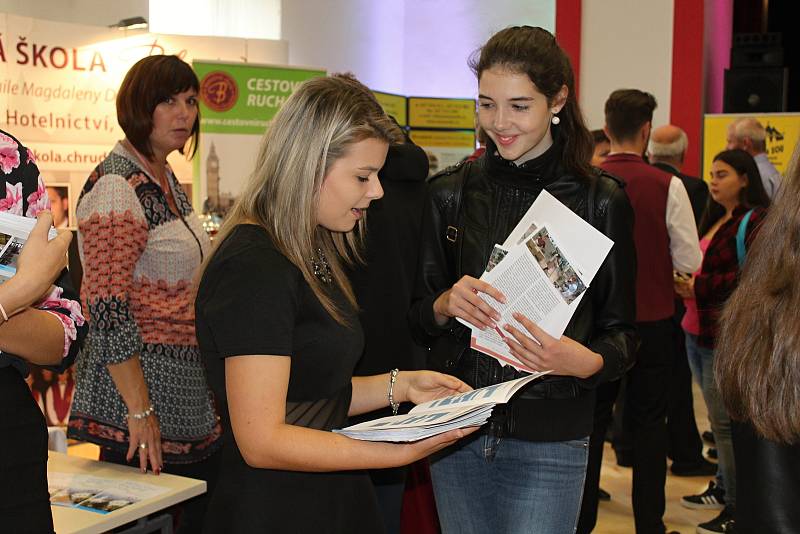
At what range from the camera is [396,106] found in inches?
340

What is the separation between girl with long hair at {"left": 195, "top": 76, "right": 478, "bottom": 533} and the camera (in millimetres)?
1502

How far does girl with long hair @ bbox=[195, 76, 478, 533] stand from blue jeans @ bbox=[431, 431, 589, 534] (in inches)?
14.5

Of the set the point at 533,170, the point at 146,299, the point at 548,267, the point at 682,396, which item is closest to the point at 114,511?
the point at 146,299

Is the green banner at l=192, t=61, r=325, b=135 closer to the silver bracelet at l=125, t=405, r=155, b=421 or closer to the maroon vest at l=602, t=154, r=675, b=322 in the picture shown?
the maroon vest at l=602, t=154, r=675, b=322

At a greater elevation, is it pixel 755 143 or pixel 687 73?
pixel 687 73

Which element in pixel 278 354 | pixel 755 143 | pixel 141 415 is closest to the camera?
pixel 278 354

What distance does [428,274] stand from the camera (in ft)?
7.17

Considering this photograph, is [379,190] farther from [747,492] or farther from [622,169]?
[622,169]

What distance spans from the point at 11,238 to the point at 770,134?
7.48 metres

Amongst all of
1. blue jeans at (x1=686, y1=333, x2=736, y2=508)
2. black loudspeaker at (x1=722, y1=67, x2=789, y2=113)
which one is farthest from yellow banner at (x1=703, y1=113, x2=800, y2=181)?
blue jeans at (x1=686, y1=333, x2=736, y2=508)

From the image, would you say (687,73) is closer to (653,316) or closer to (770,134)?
(770,134)

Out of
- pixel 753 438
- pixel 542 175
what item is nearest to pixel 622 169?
pixel 542 175

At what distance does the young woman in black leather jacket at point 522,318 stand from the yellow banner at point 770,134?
603 cm

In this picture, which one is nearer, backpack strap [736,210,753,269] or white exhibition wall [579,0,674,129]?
backpack strap [736,210,753,269]
